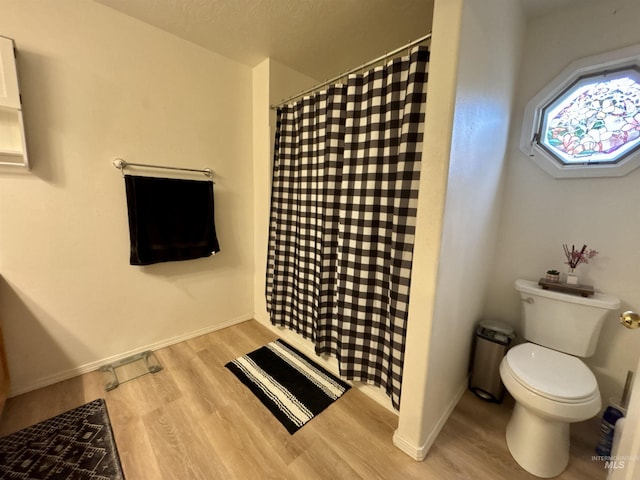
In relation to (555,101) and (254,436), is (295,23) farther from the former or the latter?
(254,436)

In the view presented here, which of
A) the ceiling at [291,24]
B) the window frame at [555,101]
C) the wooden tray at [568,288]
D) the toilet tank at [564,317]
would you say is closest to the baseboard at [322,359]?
the toilet tank at [564,317]

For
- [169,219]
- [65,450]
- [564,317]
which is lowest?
[65,450]

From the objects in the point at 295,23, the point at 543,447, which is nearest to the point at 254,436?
the point at 543,447

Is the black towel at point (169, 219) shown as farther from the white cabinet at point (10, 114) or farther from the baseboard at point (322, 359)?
the baseboard at point (322, 359)

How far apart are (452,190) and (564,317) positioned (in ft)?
3.46

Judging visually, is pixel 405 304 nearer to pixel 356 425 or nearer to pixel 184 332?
pixel 356 425

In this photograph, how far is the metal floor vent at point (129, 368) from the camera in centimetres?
163

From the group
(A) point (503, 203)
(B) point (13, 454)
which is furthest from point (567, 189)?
(B) point (13, 454)

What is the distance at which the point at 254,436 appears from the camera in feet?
4.26

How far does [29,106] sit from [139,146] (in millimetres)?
495

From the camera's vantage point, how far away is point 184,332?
2.09m

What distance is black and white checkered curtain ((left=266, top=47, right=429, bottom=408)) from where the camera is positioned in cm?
124

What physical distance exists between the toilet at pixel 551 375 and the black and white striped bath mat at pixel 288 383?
3.04ft

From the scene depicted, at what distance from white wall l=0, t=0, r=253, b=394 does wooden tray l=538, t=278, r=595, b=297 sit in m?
2.32
